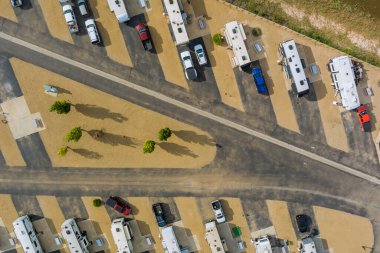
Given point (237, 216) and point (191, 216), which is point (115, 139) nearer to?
point (191, 216)

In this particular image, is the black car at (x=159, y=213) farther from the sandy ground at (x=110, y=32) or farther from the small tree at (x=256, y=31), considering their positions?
the small tree at (x=256, y=31)

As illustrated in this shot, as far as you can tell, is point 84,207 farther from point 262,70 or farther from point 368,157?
point 368,157

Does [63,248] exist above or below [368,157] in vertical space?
above

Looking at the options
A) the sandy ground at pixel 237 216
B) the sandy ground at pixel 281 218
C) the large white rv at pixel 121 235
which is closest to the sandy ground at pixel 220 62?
the sandy ground at pixel 237 216

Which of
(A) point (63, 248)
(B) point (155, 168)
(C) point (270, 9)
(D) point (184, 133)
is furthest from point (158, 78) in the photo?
(A) point (63, 248)

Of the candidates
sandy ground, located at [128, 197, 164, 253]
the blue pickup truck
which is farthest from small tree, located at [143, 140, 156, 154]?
the blue pickup truck

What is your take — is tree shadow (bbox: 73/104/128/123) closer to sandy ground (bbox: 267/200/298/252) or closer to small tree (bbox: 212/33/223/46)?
small tree (bbox: 212/33/223/46)
